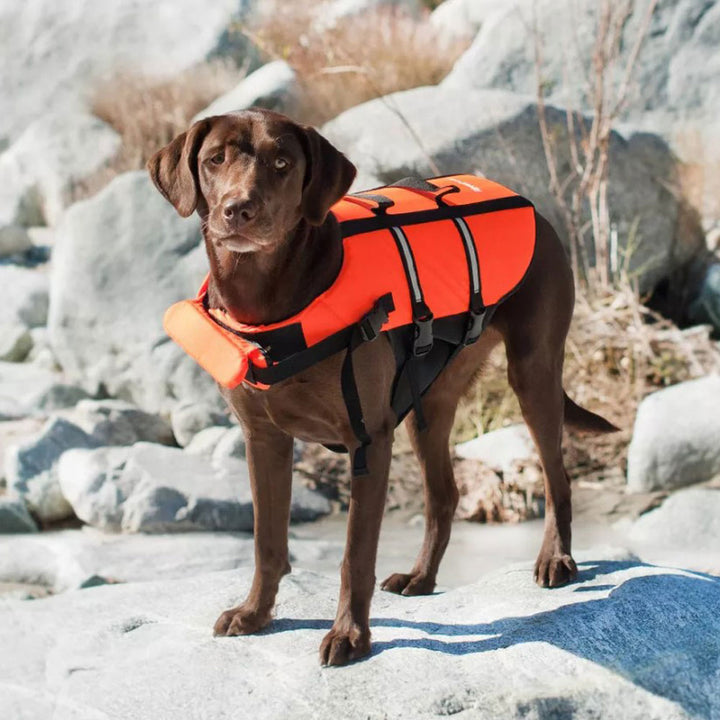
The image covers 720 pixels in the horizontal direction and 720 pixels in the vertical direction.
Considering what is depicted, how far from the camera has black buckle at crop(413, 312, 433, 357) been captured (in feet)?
12.1

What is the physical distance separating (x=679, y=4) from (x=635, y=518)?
614 cm

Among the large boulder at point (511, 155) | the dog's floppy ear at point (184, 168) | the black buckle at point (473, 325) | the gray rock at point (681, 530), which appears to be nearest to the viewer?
the dog's floppy ear at point (184, 168)

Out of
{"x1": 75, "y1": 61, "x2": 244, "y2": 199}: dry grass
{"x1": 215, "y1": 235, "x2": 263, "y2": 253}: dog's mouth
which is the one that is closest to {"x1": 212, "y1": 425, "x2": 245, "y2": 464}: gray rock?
{"x1": 215, "y1": 235, "x2": 263, "y2": 253}: dog's mouth

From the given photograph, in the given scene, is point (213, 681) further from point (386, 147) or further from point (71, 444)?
point (386, 147)

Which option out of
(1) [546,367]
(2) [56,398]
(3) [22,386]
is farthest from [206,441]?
(1) [546,367]

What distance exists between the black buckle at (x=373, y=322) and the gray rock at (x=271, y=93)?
8141mm

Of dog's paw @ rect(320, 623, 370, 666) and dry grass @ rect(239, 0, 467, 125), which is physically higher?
dry grass @ rect(239, 0, 467, 125)

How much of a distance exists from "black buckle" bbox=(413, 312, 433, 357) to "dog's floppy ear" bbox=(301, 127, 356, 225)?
1.77 feet

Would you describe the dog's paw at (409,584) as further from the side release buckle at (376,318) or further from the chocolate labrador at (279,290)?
the side release buckle at (376,318)

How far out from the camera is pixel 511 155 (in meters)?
8.30

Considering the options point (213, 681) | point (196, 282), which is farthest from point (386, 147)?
point (213, 681)

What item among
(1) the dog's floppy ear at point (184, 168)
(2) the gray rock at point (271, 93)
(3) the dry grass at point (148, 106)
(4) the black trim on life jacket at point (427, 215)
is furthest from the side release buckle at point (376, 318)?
(3) the dry grass at point (148, 106)

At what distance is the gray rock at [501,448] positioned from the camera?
6.84m

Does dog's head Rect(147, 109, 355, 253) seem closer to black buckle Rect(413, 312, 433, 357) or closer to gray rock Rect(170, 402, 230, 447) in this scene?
black buckle Rect(413, 312, 433, 357)
